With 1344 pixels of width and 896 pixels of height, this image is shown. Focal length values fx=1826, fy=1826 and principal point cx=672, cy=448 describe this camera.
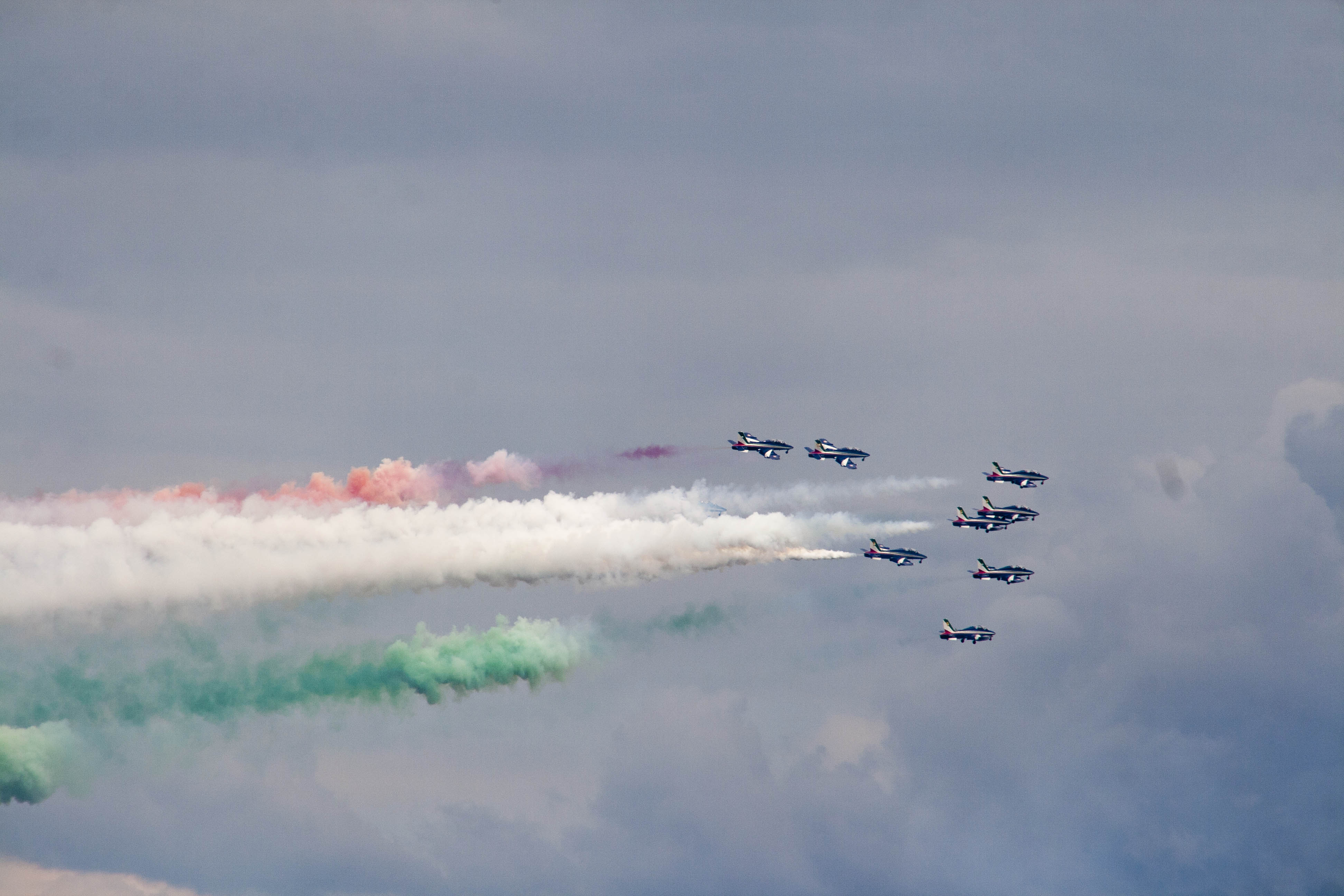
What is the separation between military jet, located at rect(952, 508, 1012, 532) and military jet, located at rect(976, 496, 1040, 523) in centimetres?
17

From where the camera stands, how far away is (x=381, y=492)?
371 feet

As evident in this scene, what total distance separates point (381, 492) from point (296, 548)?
6.76 m

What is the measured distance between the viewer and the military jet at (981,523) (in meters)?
133

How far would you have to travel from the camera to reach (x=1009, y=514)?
13375 centimetres

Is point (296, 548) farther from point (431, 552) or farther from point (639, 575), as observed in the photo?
point (639, 575)

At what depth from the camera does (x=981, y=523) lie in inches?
5236

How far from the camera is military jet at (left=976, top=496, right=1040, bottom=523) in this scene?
133625 mm

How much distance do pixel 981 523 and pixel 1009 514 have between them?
234 centimetres

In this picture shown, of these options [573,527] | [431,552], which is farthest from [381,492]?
[573,527]

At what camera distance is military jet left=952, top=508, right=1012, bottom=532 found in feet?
435

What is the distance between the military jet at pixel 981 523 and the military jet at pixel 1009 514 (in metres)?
0.17

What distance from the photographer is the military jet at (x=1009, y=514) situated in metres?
134

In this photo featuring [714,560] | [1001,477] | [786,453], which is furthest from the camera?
[1001,477]

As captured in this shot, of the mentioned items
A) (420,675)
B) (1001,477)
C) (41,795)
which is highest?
(1001,477)
